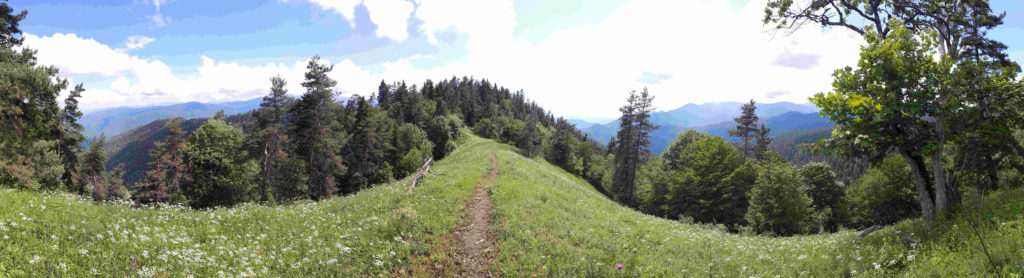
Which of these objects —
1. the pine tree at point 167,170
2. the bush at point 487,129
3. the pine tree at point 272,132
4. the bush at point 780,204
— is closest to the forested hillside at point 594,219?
the pine tree at point 272,132

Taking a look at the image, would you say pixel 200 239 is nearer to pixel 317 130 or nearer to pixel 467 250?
pixel 467 250

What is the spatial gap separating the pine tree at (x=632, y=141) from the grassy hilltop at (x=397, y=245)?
→ 3402 centimetres

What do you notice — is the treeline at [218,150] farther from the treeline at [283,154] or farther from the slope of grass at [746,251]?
the slope of grass at [746,251]

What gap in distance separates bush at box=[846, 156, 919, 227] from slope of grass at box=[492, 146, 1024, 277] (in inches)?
1334

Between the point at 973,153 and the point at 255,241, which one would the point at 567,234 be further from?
the point at 973,153

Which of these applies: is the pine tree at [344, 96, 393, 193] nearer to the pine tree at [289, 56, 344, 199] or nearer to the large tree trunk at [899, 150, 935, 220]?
the pine tree at [289, 56, 344, 199]

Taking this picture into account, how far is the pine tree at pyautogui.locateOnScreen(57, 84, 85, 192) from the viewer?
29594 millimetres

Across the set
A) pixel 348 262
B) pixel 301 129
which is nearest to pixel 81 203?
pixel 348 262

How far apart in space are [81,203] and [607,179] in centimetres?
6604

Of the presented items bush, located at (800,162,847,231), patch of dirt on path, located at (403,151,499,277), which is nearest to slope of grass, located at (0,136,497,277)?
patch of dirt on path, located at (403,151,499,277)

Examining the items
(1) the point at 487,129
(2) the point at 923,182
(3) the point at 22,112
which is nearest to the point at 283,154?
(3) the point at 22,112

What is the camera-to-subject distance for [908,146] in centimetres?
850

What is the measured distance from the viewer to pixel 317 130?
28.8 meters

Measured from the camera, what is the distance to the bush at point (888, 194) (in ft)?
106
